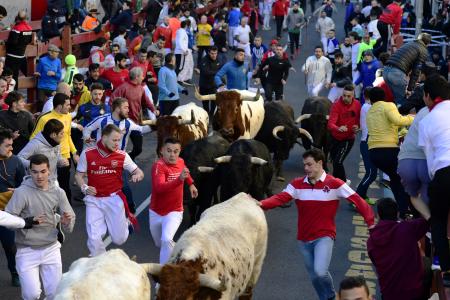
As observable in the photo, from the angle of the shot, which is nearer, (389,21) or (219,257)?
(219,257)

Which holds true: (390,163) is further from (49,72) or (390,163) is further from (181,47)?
(181,47)

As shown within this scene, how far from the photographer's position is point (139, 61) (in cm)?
2125

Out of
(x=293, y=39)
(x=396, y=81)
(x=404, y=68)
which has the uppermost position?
(x=404, y=68)

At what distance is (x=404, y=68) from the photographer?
14.9 metres

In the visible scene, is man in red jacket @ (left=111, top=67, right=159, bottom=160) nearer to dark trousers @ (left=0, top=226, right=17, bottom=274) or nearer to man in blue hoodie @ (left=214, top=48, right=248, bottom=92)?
man in blue hoodie @ (left=214, top=48, right=248, bottom=92)

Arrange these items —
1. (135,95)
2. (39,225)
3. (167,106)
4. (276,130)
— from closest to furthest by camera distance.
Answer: (39,225) < (135,95) < (276,130) < (167,106)

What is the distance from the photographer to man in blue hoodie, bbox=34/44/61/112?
62.8 feet

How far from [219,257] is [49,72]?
10.8 meters

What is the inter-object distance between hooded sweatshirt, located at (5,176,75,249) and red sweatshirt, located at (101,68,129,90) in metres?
9.21

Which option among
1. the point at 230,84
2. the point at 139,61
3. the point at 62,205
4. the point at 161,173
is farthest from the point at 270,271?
the point at 139,61

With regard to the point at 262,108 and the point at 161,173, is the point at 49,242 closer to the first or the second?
the point at 161,173

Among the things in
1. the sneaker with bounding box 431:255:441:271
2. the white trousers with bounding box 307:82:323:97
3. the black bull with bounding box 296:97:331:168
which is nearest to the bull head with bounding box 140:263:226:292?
the sneaker with bounding box 431:255:441:271

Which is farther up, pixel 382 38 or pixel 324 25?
pixel 382 38

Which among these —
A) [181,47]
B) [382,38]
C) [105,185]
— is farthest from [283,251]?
[382,38]
